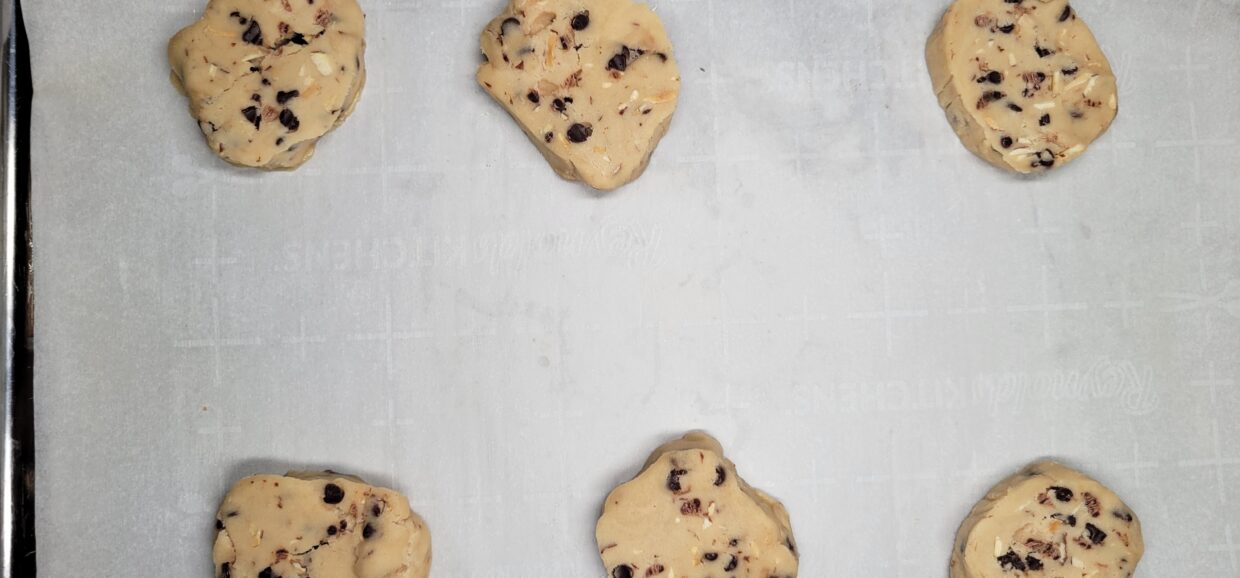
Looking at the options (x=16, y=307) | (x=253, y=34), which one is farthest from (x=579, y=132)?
(x=16, y=307)

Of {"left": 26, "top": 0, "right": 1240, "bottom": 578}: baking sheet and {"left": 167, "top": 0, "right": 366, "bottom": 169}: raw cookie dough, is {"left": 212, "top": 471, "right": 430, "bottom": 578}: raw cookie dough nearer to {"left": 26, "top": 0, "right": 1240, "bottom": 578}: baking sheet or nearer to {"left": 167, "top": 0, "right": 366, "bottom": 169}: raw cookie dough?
{"left": 26, "top": 0, "right": 1240, "bottom": 578}: baking sheet

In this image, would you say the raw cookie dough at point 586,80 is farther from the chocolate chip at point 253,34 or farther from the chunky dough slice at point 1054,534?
the chunky dough slice at point 1054,534

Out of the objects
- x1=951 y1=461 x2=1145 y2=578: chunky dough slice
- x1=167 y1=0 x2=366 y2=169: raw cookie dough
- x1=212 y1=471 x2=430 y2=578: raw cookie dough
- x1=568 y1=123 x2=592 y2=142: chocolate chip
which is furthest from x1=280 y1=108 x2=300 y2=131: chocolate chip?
x1=951 y1=461 x2=1145 y2=578: chunky dough slice

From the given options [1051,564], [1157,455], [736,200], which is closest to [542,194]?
[736,200]

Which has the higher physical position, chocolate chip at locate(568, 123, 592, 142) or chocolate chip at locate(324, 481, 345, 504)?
chocolate chip at locate(568, 123, 592, 142)

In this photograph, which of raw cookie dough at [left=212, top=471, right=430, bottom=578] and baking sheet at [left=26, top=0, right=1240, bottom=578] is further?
baking sheet at [left=26, top=0, right=1240, bottom=578]

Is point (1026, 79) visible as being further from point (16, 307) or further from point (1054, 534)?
point (16, 307)
